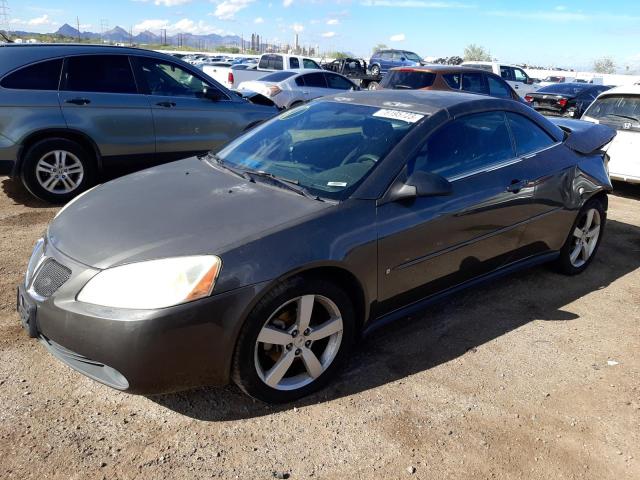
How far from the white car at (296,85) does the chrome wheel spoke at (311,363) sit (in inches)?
424

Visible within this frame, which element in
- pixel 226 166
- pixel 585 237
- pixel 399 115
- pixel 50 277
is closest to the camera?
pixel 50 277

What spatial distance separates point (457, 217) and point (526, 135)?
3.93ft

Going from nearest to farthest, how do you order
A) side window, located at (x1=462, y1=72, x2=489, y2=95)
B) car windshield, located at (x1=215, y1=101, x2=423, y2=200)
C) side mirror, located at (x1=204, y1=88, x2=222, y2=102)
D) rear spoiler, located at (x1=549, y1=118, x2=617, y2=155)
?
1. car windshield, located at (x1=215, y1=101, x2=423, y2=200)
2. rear spoiler, located at (x1=549, y1=118, x2=617, y2=155)
3. side mirror, located at (x1=204, y1=88, x2=222, y2=102)
4. side window, located at (x1=462, y1=72, x2=489, y2=95)

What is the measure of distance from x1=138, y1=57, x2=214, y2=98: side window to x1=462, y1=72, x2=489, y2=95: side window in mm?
7266

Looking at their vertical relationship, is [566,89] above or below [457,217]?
above

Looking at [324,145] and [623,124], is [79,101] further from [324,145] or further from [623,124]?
[623,124]

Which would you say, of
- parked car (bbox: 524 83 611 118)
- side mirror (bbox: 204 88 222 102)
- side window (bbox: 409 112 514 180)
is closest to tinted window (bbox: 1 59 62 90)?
side mirror (bbox: 204 88 222 102)

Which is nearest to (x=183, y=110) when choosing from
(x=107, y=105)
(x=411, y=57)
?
(x=107, y=105)

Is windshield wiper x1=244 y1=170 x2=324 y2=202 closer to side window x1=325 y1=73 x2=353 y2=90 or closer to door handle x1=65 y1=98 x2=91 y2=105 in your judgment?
door handle x1=65 y1=98 x2=91 y2=105

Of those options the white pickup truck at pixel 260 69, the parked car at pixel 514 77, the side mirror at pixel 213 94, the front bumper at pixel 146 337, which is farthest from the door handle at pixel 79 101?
the parked car at pixel 514 77

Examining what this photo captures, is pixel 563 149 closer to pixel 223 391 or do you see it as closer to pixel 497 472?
pixel 497 472

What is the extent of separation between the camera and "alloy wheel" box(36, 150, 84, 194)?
5930mm

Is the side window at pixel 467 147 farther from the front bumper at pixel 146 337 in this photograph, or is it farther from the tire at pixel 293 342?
the front bumper at pixel 146 337

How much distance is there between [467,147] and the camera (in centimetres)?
358
